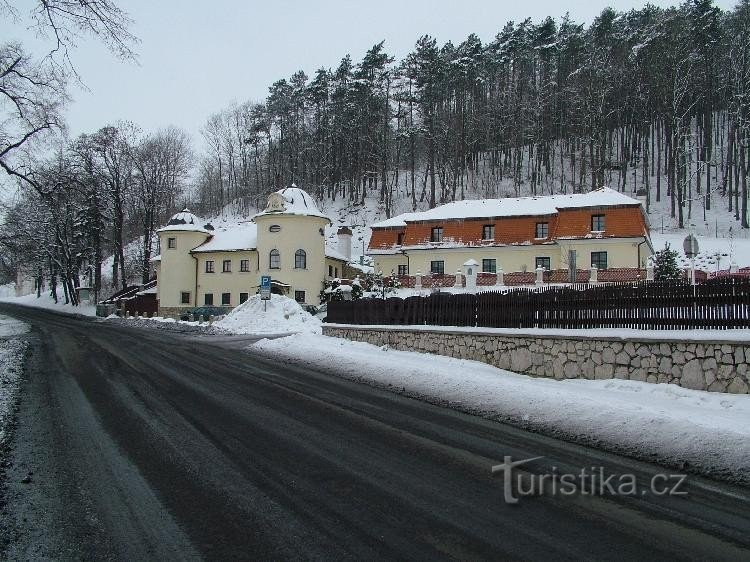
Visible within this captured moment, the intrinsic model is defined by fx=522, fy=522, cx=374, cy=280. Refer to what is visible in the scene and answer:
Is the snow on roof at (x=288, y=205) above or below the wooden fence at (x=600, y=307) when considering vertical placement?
above

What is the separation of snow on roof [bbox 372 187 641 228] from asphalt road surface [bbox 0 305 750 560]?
33.7m

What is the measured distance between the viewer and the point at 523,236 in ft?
131

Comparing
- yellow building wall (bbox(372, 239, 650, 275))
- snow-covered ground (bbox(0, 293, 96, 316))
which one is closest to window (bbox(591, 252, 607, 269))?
yellow building wall (bbox(372, 239, 650, 275))

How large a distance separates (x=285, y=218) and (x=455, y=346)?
3189 cm

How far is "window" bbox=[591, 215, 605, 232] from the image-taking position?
37.4 meters

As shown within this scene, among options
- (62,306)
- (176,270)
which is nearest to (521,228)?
(176,270)

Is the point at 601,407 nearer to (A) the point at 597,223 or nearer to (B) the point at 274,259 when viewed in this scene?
(A) the point at 597,223

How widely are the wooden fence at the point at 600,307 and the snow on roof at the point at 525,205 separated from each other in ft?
84.7

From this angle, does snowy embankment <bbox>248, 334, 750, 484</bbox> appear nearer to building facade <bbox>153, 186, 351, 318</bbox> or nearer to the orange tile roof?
the orange tile roof

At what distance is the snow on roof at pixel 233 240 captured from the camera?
47.8 metres

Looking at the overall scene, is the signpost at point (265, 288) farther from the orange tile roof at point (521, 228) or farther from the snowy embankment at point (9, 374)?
the orange tile roof at point (521, 228)

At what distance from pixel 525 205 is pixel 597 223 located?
20.6ft

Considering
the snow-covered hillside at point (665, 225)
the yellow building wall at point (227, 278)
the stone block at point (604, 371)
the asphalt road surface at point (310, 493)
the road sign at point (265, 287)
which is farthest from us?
the yellow building wall at point (227, 278)

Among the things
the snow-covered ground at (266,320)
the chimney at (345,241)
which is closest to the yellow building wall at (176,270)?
the chimney at (345,241)
